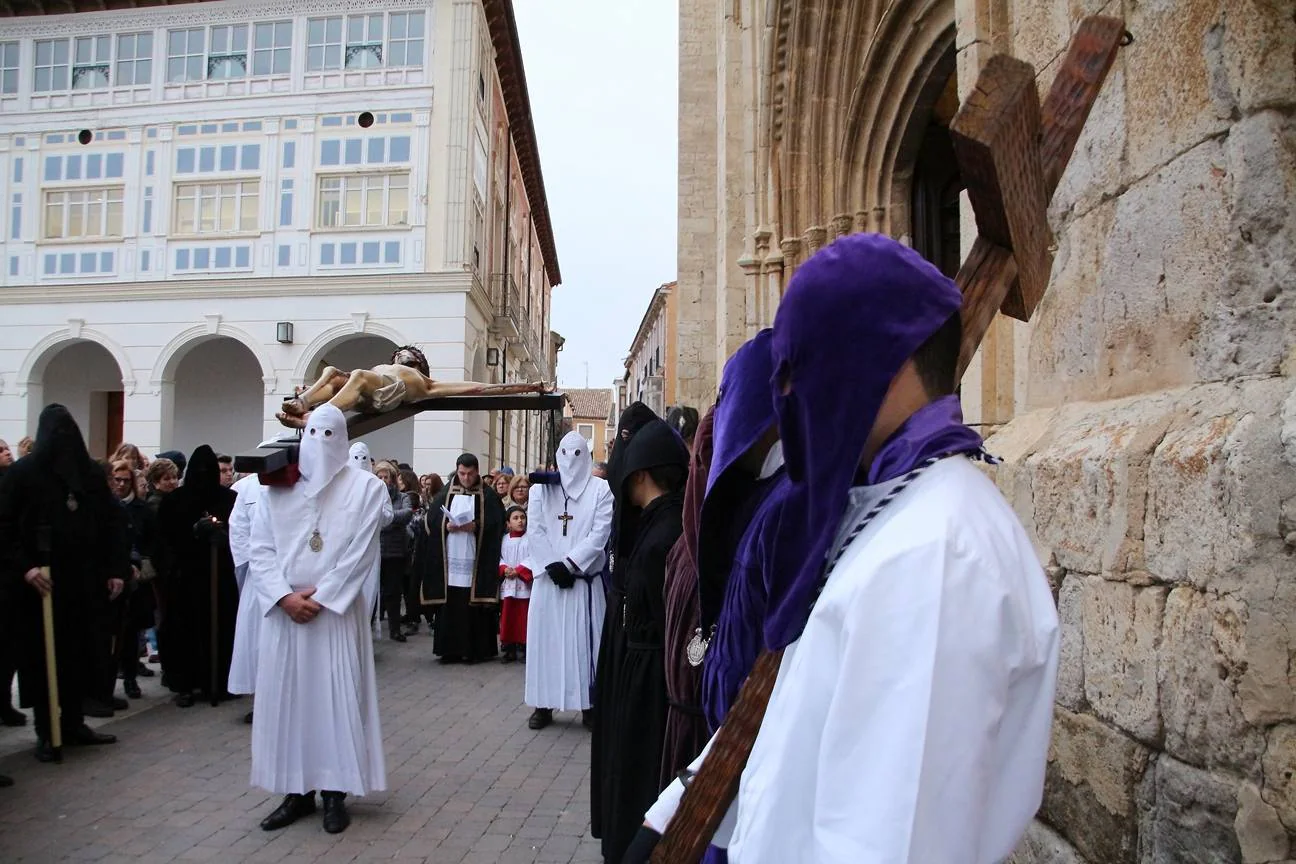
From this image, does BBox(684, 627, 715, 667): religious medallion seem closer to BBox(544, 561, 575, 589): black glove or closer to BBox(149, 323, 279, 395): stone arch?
BBox(544, 561, 575, 589): black glove

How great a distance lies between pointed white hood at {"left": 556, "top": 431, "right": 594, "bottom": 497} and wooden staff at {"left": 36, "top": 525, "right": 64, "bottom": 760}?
3.74 m

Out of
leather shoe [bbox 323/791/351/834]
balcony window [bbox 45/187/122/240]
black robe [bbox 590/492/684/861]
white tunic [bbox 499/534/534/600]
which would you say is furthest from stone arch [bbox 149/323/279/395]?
black robe [bbox 590/492/684/861]

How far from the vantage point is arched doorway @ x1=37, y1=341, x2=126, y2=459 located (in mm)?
25406

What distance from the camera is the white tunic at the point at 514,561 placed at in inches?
415

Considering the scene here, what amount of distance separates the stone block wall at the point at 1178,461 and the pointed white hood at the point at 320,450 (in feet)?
12.1

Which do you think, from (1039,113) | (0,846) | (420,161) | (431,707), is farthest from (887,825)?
(420,161)

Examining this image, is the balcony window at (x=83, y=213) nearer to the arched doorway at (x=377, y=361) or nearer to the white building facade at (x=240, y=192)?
the white building facade at (x=240, y=192)

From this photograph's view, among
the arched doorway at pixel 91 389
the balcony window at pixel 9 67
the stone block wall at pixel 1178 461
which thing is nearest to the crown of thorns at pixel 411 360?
the stone block wall at pixel 1178 461

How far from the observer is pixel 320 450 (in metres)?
5.29

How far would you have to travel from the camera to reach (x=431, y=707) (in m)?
8.31

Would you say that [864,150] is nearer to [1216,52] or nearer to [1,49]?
[1216,52]

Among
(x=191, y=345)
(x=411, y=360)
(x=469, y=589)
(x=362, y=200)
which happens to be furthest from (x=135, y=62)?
(x=469, y=589)

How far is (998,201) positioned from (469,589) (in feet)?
32.3

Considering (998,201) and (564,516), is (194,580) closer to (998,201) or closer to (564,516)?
(564,516)
